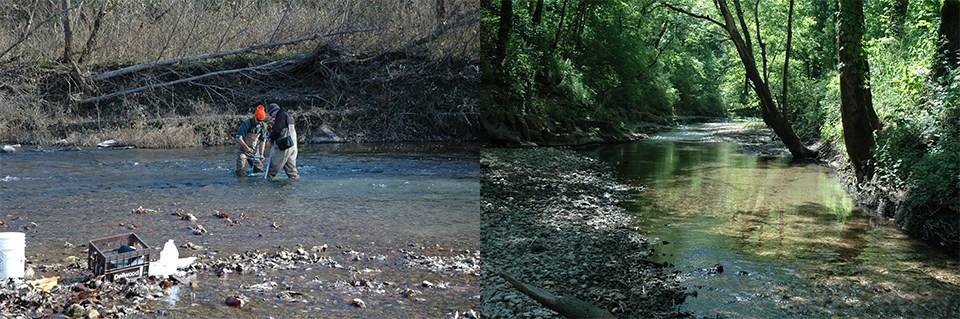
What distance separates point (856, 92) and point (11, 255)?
1259cm

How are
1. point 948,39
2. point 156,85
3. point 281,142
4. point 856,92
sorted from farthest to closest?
point 156,85, point 281,142, point 856,92, point 948,39

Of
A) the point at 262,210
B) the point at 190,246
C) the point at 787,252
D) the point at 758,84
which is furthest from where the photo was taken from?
the point at 758,84

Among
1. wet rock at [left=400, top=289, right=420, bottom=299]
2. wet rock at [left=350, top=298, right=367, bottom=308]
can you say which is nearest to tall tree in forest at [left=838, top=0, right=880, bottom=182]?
wet rock at [left=400, top=289, right=420, bottom=299]

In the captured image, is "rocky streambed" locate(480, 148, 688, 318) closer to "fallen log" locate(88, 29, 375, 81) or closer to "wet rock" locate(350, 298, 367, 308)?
"wet rock" locate(350, 298, 367, 308)

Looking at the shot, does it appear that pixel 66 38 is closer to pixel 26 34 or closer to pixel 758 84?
pixel 26 34

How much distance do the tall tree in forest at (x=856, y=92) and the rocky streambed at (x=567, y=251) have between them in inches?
155

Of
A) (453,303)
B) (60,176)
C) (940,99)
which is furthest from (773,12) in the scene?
(453,303)

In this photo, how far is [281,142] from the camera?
14.2 meters

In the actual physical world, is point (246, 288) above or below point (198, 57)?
below

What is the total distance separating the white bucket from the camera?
668 cm

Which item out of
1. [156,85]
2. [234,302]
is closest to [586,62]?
[156,85]

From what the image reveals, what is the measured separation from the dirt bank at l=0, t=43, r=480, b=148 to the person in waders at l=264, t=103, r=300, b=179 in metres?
7.67

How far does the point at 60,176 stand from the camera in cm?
1477

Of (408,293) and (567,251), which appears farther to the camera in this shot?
(567,251)
